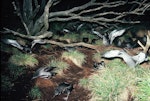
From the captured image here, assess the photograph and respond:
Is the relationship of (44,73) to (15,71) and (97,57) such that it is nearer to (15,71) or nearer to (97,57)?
(15,71)

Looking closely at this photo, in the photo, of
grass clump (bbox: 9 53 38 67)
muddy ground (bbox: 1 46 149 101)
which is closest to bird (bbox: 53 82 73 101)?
muddy ground (bbox: 1 46 149 101)

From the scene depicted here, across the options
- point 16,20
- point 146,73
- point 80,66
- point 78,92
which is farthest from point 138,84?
point 16,20

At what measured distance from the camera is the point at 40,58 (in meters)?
6.87

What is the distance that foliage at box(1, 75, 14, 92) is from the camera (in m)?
5.21

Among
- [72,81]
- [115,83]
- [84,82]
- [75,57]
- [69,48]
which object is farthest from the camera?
[69,48]

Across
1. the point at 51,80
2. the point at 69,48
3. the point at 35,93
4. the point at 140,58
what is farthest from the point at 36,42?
the point at 140,58

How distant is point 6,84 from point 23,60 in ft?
3.61

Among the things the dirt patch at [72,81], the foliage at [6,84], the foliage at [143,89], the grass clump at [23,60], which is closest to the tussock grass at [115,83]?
the foliage at [143,89]

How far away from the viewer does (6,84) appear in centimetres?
532

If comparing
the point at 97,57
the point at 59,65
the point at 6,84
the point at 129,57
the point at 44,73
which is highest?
the point at 6,84

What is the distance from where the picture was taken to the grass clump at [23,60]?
621 cm

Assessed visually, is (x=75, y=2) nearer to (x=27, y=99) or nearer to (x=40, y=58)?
(x=40, y=58)

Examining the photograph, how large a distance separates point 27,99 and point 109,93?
159 centimetres

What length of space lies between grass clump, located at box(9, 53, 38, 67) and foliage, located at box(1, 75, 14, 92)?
0.69 meters
